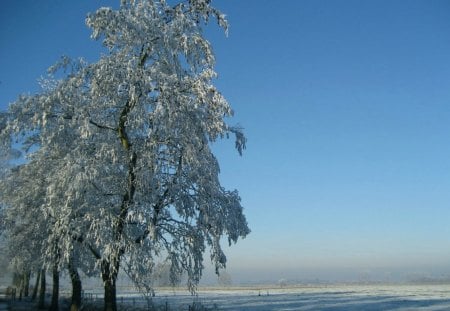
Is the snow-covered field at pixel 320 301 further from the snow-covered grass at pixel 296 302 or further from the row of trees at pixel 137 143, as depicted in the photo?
the row of trees at pixel 137 143

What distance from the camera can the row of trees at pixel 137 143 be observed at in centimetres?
1655

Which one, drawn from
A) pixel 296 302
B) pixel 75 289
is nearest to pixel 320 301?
pixel 296 302

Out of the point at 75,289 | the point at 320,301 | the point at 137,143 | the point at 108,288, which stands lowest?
the point at 320,301

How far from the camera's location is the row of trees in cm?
1655

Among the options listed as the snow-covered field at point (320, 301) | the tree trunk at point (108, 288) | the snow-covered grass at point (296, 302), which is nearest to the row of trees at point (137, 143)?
the tree trunk at point (108, 288)

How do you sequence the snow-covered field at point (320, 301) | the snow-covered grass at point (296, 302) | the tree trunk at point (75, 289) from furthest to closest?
the snow-covered field at point (320, 301) → the snow-covered grass at point (296, 302) → the tree trunk at point (75, 289)

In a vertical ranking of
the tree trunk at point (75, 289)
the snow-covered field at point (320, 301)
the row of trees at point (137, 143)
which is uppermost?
the row of trees at point (137, 143)

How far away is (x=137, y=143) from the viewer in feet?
60.0

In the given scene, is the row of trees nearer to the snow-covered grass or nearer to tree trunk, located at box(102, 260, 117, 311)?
tree trunk, located at box(102, 260, 117, 311)

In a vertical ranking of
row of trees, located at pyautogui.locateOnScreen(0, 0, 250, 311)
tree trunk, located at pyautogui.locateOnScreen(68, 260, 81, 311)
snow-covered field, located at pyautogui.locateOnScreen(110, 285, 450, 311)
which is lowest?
snow-covered field, located at pyautogui.locateOnScreen(110, 285, 450, 311)

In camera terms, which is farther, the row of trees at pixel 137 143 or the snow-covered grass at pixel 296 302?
the snow-covered grass at pixel 296 302

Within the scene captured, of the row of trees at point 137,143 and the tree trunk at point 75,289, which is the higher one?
the row of trees at point 137,143

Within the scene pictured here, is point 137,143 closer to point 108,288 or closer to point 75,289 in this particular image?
point 108,288

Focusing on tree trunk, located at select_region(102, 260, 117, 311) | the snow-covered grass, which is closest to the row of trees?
tree trunk, located at select_region(102, 260, 117, 311)
